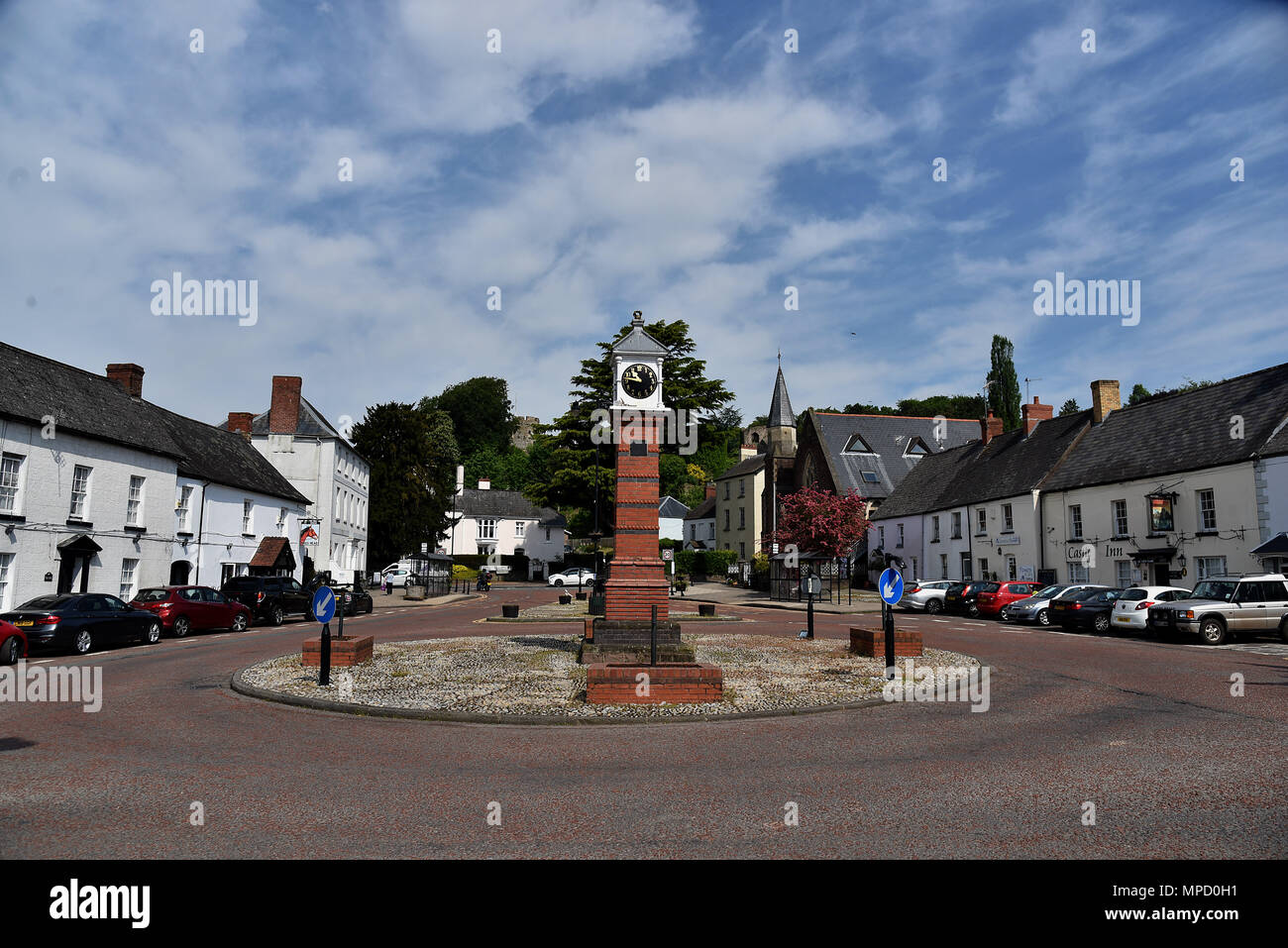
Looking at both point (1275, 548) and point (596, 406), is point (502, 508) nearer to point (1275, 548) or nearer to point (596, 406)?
point (596, 406)

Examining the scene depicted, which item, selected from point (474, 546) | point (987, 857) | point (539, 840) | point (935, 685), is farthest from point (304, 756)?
point (474, 546)

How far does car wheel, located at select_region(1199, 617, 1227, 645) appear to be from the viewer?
20.8 m

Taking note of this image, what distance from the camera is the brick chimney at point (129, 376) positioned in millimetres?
32188

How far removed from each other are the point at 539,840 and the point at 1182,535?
109 feet

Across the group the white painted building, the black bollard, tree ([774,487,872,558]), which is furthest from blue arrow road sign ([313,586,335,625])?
tree ([774,487,872,558])

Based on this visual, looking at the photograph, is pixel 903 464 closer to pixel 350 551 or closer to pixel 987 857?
pixel 350 551

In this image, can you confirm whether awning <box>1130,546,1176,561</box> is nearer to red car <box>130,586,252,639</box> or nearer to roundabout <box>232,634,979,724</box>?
roundabout <box>232,634,979,724</box>

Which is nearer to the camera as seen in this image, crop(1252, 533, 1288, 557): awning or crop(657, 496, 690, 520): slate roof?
crop(1252, 533, 1288, 557): awning

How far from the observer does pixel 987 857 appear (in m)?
5.06

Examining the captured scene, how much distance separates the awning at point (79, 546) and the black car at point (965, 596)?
32.3 metres

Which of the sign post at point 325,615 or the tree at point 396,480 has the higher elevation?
the tree at point 396,480

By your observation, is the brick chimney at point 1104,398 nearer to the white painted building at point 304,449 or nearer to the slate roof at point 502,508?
the white painted building at point 304,449

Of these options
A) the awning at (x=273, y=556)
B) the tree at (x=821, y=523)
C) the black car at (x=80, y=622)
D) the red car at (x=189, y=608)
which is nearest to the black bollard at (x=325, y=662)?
the black car at (x=80, y=622)

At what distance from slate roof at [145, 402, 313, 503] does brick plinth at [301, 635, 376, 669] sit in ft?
64.6
